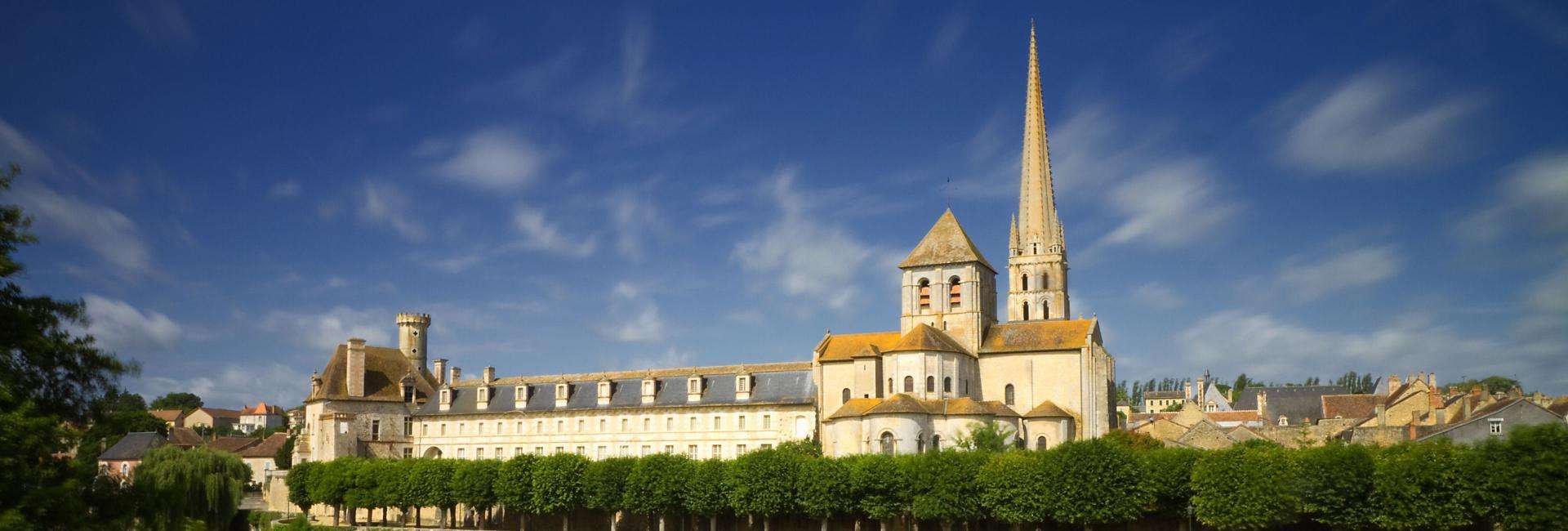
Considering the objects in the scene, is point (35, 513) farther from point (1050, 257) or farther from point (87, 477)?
point (1050, 257)

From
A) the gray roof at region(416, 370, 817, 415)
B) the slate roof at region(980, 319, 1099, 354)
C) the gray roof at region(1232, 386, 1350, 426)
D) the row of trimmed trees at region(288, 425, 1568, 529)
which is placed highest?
the slate roof at region(980, 319, 1099, 354)

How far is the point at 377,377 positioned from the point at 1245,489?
55.8 m

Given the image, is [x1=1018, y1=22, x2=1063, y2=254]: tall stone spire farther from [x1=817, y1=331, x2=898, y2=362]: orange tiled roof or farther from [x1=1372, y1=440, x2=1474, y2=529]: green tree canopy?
[x1=1372, y1=440, x2=1474, y2=529]: green tree canopy

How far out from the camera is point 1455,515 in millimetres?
39156

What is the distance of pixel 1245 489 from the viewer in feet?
139

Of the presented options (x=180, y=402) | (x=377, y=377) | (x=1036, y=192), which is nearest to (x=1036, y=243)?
(x=1036, y=192)

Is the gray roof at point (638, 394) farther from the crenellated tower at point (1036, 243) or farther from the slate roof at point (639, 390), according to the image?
the crenellated tower at point (1036, 243)

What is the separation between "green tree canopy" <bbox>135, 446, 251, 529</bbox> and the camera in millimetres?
41906

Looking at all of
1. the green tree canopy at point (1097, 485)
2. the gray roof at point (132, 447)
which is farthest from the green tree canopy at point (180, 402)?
the green tree canopy at point (1097, 485)

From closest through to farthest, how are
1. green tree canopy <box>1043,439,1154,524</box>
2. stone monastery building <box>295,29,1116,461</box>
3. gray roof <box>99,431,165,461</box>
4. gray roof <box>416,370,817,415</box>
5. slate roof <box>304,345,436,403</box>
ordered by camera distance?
green tree canopy <box>1043,439,1154,524</box>
stone monastery building <box>295,29,1116,461</box>
gray roof <box>416,370,817,415</box>
slate roof <box>304,345,436,403</box>
gray roof <box>99,431,165,461</box>

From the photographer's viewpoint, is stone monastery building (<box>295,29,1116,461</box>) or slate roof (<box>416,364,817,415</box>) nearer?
stone monastery building (<box>295,29,1116,461</box>)

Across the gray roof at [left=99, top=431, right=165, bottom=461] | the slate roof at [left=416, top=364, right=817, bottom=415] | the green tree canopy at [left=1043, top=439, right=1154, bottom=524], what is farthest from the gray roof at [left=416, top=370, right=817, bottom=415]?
the gray roof at [left=99, top=431, right=165, bottom=461]

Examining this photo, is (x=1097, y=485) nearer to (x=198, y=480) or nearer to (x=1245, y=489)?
(x=1245, y=489)

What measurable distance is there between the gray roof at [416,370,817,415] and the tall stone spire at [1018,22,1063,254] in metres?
40.9
